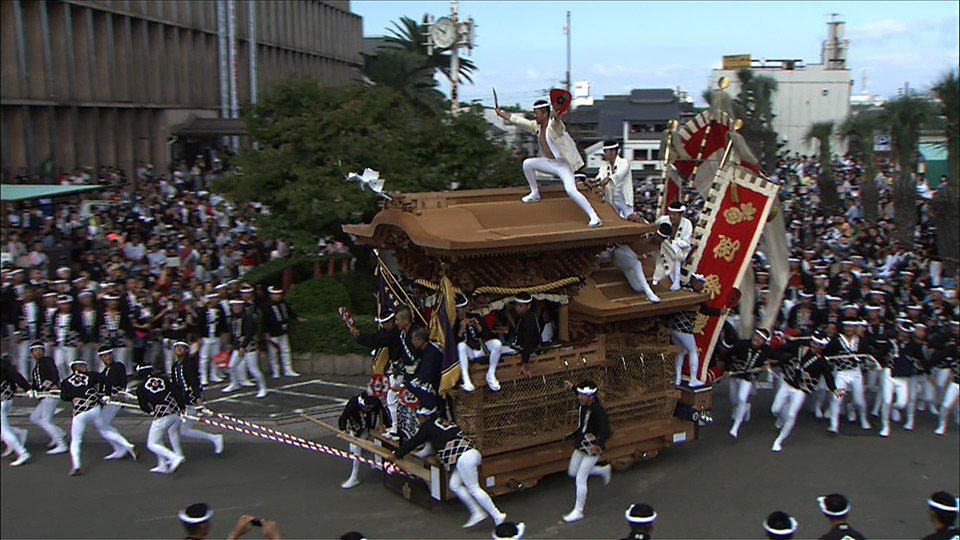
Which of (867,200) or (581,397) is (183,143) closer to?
(867,200)

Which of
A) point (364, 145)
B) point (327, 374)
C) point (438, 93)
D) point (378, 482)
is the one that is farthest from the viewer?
point (438, 93)

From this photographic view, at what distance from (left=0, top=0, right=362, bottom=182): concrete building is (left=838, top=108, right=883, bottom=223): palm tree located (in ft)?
60.5

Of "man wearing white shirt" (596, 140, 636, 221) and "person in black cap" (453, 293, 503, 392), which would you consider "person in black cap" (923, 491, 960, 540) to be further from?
"man wearing white shirt" (596, 140, 636, 221)

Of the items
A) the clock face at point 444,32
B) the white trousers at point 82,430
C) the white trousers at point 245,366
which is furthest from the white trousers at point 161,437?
the clock face at point 444,32

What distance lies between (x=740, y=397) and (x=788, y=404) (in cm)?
68

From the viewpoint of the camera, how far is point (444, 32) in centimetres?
2795

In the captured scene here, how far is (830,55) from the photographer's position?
6350 cm

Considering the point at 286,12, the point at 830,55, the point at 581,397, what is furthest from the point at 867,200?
the point at 830,55

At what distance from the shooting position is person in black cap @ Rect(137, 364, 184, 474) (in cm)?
1155

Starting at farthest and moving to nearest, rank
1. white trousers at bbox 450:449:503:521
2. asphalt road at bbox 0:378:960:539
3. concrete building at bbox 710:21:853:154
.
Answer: concrete building at bbox 710:21:853:154, asphalt road at bbox 0:378:960:539, white trousers at bbox 450:449:503:521

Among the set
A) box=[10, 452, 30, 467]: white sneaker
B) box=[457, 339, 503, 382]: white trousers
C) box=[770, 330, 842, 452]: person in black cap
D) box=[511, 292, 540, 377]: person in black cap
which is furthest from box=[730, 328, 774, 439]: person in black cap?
box=[10, 452, 30, 467]: white sneaker

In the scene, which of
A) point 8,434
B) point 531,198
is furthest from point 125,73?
point 531,198

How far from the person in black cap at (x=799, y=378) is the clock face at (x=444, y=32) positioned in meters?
17.8

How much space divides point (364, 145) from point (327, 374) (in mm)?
5378
